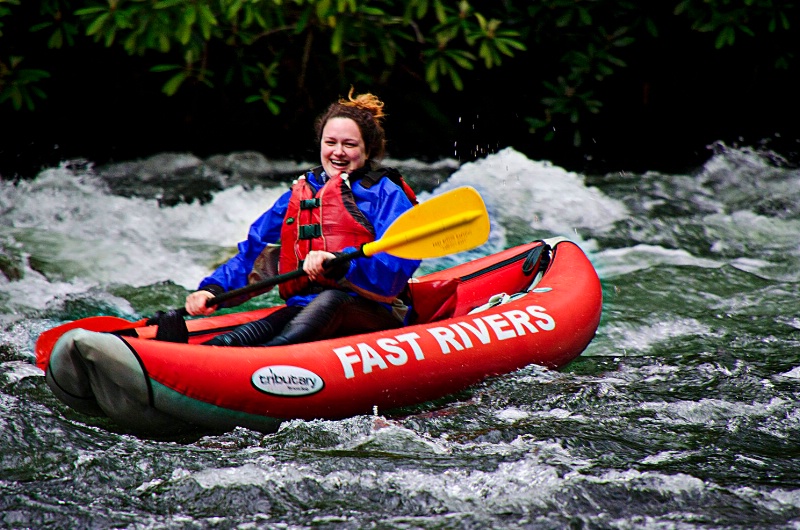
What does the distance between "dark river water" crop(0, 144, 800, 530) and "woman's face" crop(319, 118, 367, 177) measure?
890 millimetres

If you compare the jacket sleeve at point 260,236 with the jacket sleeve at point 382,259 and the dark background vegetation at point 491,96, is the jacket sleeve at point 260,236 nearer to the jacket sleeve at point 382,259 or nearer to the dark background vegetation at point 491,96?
the jacket sleeve at point 382,259

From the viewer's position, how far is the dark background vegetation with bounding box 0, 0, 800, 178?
5.87m

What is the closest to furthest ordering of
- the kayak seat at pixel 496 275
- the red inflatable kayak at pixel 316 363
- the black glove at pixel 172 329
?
the red inflatable kayak at pixel 316 363 → the black glove at pixel 172 329 → the kayak seat at pixel 496 275

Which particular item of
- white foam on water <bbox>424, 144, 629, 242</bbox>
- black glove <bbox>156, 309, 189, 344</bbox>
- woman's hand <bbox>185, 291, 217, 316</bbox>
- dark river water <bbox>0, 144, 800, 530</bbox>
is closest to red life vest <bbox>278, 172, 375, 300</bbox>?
woman's hand <bbox>185, 291, 217, 316</bbox>

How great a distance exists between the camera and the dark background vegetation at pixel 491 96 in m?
5.87

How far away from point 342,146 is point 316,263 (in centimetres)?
51

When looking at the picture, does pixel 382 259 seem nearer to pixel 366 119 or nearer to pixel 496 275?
pixel 366 119

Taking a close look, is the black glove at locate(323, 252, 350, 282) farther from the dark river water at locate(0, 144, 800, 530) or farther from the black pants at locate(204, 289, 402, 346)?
the dark river water at locate(0, 144, 800, 530)

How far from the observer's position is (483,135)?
6676 mm

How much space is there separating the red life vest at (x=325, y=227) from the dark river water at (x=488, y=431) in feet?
1.97

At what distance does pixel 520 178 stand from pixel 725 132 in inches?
72.6

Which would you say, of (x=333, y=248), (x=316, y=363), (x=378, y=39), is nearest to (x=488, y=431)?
(x=316, y=363)

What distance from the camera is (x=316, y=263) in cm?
287

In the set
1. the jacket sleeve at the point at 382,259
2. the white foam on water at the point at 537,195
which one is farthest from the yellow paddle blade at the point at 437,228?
the white foam on water at the point at 537,195
